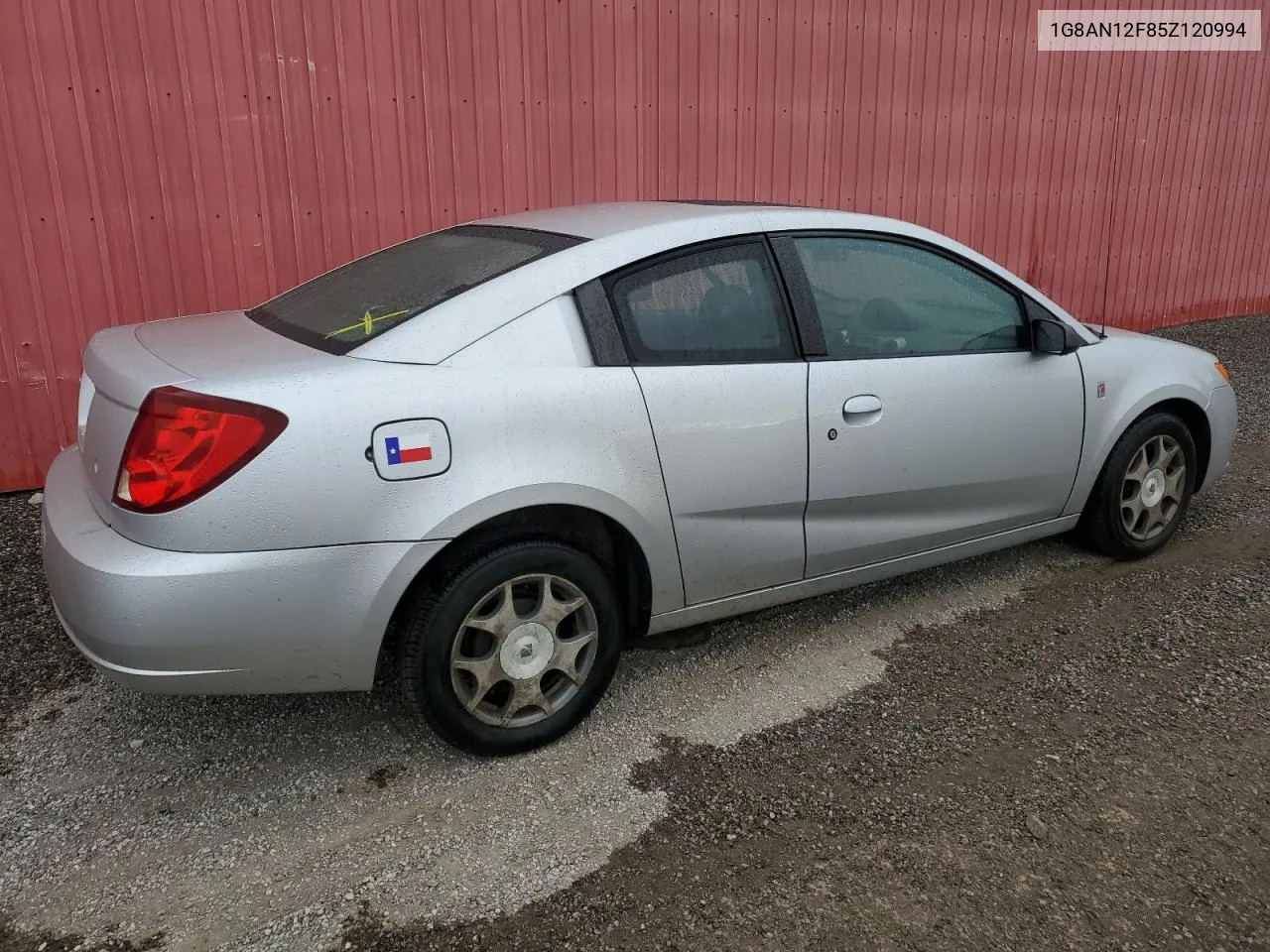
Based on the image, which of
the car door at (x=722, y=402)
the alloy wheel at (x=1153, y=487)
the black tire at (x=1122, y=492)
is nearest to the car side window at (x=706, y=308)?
the car door at (x=722, y=402)

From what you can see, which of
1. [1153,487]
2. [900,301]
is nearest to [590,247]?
→ [900,301]

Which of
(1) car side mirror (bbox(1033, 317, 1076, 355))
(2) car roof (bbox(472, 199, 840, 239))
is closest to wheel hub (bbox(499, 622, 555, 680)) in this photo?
(2) car roof (bbox(472, 199, 840, 239))

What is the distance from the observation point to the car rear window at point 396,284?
2.79 meters

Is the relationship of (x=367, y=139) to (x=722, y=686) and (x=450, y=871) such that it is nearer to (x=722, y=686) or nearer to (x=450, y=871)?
(x=722, y=686)

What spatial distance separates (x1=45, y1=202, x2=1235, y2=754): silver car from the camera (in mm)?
2348

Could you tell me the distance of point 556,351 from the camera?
108 inches

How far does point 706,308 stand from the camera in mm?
3045

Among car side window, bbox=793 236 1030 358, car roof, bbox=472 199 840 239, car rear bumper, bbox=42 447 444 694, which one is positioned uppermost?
car roof, bbox=472 199 840 239

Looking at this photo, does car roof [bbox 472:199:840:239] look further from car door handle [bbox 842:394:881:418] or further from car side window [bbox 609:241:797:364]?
car door handle [bbox 842:394:881:418]

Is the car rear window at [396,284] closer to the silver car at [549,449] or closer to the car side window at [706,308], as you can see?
the silver car at [549,449]

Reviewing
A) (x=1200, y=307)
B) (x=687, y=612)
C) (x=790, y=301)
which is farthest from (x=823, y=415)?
(x=1200, y=307)

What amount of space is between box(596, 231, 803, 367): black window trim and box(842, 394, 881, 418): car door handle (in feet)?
0.76

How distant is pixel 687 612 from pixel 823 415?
2.54 ft

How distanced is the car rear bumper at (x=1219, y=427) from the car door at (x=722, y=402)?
228 cm
